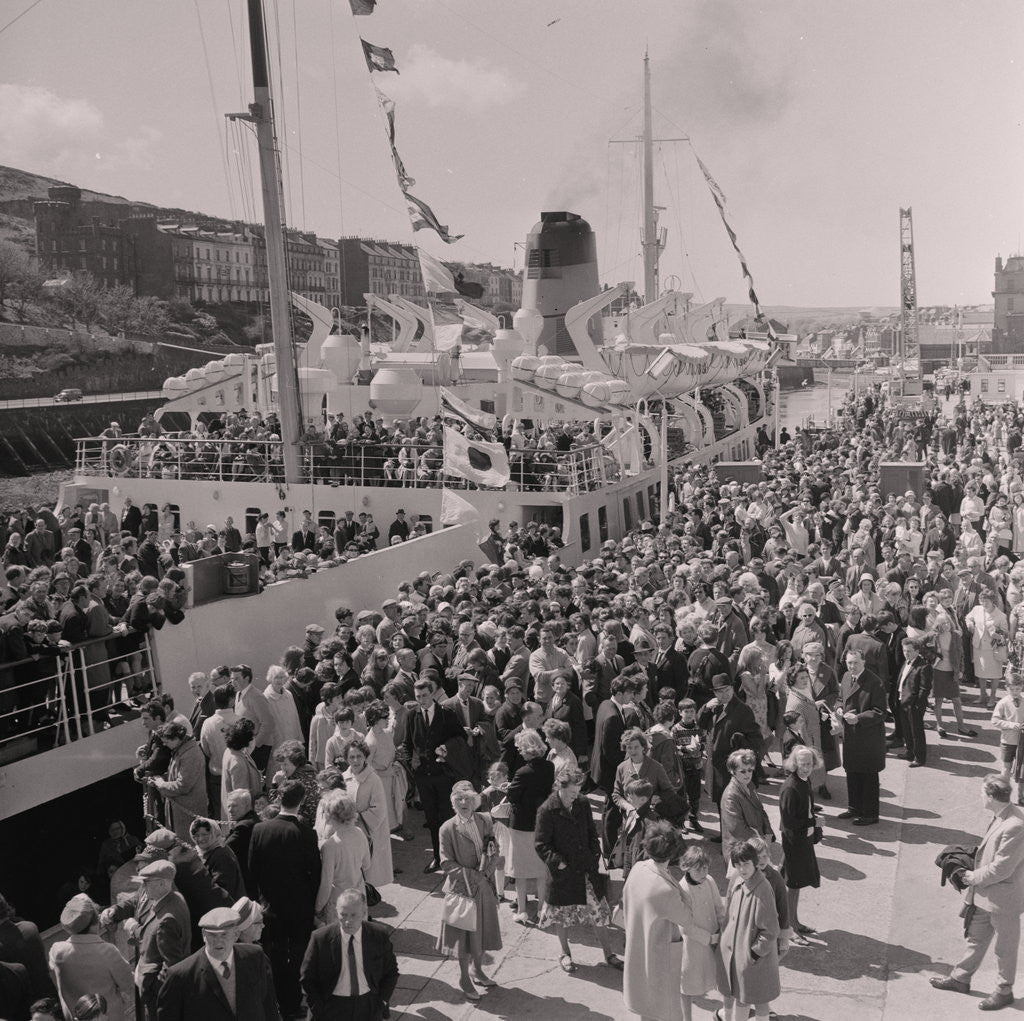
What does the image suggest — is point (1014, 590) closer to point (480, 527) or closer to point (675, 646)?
point (675, 646)

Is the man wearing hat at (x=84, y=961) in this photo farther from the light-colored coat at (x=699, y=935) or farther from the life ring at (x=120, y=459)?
the life ring at (x=120, y=459)

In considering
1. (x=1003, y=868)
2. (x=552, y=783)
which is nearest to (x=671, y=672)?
(x=552, y=783)

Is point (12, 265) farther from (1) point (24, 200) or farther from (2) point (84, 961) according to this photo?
(2) point (84, 961)

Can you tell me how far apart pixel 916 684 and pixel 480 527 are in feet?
34.7

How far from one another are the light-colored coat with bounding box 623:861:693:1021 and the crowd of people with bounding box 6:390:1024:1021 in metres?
0.01

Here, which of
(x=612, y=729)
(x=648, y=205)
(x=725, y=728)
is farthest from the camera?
(x=648, y=205)

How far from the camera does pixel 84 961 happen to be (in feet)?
19.0

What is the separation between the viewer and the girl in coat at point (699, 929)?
6223 mm

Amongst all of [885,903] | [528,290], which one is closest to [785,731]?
[885,903]

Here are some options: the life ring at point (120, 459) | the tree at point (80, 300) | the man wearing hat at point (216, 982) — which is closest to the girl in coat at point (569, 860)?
the man wearing hat at point (216, 982)

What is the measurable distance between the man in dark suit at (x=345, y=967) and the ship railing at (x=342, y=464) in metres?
14.5

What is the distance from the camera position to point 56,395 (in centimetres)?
7006

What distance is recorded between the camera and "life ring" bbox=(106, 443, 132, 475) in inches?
898

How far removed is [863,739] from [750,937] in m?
3.74
